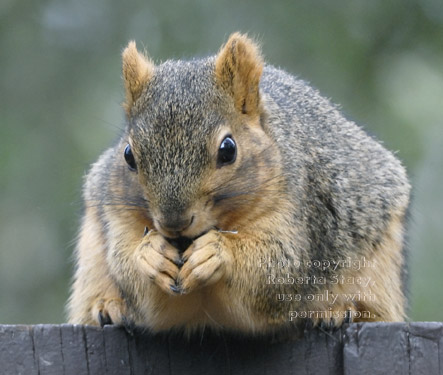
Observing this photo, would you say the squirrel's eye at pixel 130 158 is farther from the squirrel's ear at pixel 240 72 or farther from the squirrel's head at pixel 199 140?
the squirrel's ear at pixel 240 72

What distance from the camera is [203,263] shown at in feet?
9.79

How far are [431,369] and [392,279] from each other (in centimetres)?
121

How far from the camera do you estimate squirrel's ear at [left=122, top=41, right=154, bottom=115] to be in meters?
3.48

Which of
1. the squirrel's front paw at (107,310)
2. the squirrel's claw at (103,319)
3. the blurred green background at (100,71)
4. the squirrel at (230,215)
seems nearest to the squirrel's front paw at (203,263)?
the squirrel at (230,215)

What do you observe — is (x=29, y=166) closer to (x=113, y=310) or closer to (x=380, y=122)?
(x=380, y=122)

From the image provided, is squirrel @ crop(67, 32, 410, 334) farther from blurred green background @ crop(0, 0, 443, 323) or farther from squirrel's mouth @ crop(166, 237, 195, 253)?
blurred green background @ crop(0, 0, 443, 323)

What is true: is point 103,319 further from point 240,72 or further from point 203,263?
point 240,72

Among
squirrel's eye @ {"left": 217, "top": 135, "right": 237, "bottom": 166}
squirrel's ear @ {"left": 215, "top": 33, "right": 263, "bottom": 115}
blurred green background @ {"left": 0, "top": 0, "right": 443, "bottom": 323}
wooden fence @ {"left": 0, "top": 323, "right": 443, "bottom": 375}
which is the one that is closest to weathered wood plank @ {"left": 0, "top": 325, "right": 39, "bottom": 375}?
wooden fence @ {"left": 0, "top": 323, "right": 443, "bottom": 375}

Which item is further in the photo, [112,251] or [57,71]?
[57,71]

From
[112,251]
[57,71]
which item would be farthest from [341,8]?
[112,251]

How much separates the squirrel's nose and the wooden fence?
41cm

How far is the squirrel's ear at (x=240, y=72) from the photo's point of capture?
11.2ft

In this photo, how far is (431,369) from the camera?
2.70 m

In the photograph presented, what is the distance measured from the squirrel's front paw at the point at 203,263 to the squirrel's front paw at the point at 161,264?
28 millimetres
